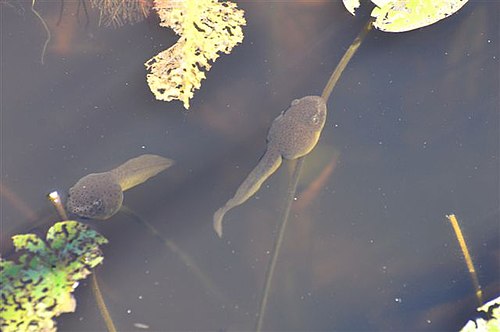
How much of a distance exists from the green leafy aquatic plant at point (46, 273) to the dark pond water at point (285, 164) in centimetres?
13

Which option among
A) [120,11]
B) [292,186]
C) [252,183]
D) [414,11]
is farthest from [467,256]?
[120,11]

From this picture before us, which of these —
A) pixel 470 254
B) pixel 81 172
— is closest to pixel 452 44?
pixel 470 254

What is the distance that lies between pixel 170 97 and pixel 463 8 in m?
1.92

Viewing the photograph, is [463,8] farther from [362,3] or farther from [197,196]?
[197,196]

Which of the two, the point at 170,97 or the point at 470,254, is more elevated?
the point at 170,97

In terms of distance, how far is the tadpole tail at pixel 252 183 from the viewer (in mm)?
3203

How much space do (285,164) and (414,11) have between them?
3.82ft

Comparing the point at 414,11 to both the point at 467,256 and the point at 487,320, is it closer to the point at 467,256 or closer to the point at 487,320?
the point at 467,256

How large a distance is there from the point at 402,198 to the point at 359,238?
0.37 metres

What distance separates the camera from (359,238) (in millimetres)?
3232

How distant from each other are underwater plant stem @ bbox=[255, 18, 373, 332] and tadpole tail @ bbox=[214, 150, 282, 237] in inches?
6.2

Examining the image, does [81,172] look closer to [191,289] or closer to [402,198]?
[191,289]

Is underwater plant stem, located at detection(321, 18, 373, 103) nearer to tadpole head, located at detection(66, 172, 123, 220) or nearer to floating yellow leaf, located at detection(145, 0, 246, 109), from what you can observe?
floating yellow leaf, located at detection(145, 0, 246, 109)

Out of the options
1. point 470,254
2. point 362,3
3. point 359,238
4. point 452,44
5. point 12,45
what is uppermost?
point 12,45
